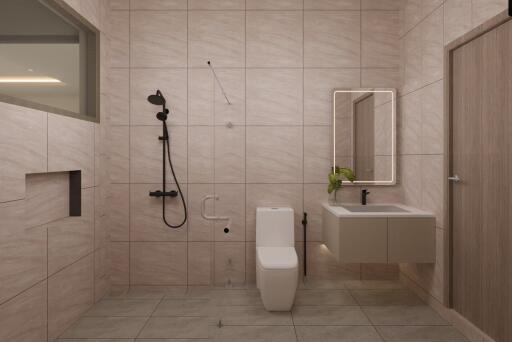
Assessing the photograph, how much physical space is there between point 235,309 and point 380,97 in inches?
89.4

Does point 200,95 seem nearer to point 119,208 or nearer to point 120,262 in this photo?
point 119,208

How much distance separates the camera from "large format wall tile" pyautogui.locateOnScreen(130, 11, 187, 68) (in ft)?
11.2

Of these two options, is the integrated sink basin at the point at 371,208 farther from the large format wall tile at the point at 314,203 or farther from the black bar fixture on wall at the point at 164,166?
the black bar fixture on wall at the point at 164,166

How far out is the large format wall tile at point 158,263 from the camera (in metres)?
3.42

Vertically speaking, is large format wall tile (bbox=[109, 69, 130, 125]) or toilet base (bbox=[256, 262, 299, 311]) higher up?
large format wall tile (bbox=[109, 69, 130, 125])

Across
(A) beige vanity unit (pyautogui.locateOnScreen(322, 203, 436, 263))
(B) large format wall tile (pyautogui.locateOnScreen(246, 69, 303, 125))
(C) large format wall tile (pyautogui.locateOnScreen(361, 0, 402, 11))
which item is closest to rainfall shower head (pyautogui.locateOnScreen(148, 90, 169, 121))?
(B) large format wall tile (pyautogui.locateOnScreen(246, 69, 303, 125))

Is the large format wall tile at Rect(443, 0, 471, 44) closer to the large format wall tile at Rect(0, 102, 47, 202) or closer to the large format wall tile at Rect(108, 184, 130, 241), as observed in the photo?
the large format wall tile at Rect(0, 102, 47, 202)

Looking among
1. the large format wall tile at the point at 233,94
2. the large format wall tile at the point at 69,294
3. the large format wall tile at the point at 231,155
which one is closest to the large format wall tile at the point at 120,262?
the large format wall tile at the point at 69,294

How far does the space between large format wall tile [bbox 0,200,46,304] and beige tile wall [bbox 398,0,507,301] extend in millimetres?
2760

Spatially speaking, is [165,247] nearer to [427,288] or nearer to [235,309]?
[235,309]

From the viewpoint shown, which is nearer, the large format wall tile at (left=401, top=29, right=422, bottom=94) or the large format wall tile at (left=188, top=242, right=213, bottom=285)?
the large format wall tile at (left=401, top=29, right=422, bottom=94)

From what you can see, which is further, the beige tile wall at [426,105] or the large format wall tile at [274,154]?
the large format wall tile at [274,154]

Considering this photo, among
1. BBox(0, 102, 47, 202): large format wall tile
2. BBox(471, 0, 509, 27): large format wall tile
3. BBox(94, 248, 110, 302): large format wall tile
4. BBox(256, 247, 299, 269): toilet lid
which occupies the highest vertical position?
BBox(471, 0, 509, 27): large format wall tile

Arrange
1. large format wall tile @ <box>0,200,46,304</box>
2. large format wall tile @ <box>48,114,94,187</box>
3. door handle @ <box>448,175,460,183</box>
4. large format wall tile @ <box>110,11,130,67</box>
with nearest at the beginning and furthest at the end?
→ large format wall tile @ <box>0,200,46,304</box>, large format wall tile @ <box>48,114,94,187</box>, door handle @ <box>448,175,460,183</box>, large format wall tile @ <box>110,11,130,67</box>
